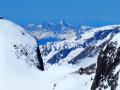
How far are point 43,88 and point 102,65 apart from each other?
1187 cm

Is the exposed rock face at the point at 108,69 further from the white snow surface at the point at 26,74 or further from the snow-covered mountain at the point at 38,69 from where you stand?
the white snow surface at the point at 26,74

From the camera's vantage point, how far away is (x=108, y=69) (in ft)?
122

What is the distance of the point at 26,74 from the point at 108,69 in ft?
56.6

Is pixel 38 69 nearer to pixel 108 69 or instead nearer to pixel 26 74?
pixel 26 74

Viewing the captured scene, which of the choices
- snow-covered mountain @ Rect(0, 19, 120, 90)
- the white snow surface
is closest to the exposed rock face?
snow-covered mountain @ Rect(0, 19, 120, 90)

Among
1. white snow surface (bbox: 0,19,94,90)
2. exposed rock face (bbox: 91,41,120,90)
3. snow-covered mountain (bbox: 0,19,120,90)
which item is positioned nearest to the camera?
exposed rock face (bbox: 91,41,120,90)

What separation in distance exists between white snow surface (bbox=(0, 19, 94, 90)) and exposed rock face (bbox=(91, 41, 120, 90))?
21.8 feet

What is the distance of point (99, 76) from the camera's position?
38.1 metres

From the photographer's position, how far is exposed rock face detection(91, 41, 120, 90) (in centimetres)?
3575

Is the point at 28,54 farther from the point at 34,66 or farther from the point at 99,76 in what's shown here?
the point at 99,76

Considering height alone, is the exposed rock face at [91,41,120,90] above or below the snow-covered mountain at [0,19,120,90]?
above

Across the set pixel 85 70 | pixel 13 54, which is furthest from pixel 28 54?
pixel 85 70

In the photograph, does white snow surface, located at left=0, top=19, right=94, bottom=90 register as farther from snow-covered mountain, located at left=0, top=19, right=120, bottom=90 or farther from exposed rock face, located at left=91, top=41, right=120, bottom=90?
exposed rock face, located at left=91, top=41, right=120, bottom=90

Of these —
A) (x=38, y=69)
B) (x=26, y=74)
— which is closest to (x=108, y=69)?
(x=26, y=74)
